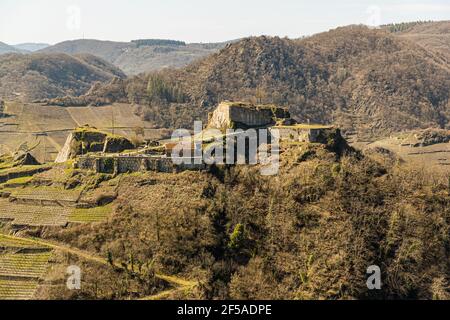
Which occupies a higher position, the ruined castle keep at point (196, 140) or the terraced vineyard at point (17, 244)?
the ruined castle keep at point (196, 140)

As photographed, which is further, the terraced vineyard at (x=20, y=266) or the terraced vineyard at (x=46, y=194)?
the terraced vineyard at (x=46, y=194)

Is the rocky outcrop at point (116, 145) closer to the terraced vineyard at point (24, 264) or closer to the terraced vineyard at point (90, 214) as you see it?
the terraced vineyard at point (90, 214)

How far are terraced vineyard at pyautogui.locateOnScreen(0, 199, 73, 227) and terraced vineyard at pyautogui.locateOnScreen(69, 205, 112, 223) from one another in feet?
2.19

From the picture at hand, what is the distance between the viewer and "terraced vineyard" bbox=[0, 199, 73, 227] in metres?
48.7

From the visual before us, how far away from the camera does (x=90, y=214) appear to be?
4950cm

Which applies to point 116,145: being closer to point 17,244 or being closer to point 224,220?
point 224,220

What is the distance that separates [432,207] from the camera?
52438 millimetres

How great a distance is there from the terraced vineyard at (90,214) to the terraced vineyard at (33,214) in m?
0.67

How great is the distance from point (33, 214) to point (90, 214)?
5.24m

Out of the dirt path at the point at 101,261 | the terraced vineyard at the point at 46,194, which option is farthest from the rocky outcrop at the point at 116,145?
the dirt path at the point at 101,261

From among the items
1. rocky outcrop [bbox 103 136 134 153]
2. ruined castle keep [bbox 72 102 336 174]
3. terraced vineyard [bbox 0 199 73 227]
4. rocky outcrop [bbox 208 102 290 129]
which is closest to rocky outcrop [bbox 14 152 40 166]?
ruined castle keep [bbox 72 102 336 174]

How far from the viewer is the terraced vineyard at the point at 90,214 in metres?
48.8
